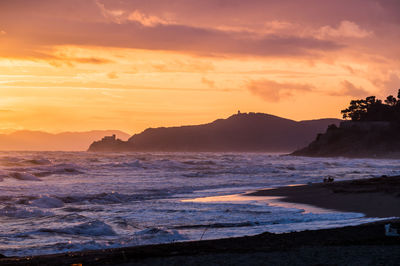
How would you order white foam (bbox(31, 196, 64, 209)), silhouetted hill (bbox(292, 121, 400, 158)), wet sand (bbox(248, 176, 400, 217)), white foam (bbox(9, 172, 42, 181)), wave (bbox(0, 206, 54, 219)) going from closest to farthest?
wave (bbox(0, 206, 54, 219)) → wet sand (bbox(248, 176, 400, 217)) → white foam (bbox(31, 196, 64, 209)) → white foam (bbox(9, 172, 42, 181)) → silhouetted hill (bbox(292, 121, 400, 158))

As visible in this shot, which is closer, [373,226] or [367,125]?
[373,226]

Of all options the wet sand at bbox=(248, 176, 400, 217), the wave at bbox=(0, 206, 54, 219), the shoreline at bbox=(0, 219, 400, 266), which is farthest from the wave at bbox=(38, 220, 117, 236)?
the wet sand at bbox=(248, 176, 400, 217)

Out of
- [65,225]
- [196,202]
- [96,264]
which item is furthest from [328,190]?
[96,264]

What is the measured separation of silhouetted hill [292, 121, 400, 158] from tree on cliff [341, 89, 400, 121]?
11.4 m

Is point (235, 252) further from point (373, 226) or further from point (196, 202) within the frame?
point (196, 202)

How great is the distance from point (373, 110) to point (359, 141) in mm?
23340

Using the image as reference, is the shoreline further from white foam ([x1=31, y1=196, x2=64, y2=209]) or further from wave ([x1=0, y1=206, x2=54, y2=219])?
white foam ([x1=31, y1=196, x2=64, y2=209])

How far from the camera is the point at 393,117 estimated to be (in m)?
162

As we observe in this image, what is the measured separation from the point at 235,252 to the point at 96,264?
2413mm

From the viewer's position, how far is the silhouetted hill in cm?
13975

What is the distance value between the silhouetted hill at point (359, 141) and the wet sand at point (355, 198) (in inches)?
4528

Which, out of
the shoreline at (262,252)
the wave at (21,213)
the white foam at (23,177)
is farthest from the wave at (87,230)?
the white foam at (23,177)


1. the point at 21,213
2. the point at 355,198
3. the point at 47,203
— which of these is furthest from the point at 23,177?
the point at 355,198

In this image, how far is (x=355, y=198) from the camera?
20.6 m
